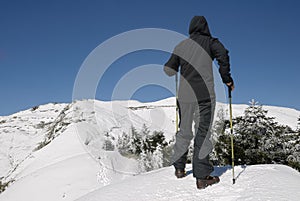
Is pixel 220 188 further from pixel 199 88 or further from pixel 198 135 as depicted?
pixel 199 88

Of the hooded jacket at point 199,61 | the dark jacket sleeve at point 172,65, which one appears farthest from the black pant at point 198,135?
the dark jacket sleeve at point 172,65

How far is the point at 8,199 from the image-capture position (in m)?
7.39

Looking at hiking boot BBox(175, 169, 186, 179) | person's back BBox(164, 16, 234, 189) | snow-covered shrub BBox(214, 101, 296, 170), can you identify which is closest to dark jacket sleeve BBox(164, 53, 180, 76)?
person's back BBox(164, 16, 234, 189)

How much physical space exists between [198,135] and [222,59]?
44.6 inches

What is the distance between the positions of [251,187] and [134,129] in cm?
849

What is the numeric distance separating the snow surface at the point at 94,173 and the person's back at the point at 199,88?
16.7 inches

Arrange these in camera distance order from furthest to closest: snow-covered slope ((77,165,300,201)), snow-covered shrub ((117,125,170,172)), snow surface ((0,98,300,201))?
1. snow-covered shrub ((117,125,170,172))
2. snow surface ((0,98,300,201))
3. snow-covered slope ((77,165,300,201))

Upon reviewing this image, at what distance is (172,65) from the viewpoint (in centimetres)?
456

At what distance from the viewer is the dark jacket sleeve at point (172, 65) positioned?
4520 mm

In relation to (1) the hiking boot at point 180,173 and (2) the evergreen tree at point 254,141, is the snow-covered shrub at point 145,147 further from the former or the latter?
(1) the hiking boot at point 180,173

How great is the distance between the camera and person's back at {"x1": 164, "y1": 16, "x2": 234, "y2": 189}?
13.2ft

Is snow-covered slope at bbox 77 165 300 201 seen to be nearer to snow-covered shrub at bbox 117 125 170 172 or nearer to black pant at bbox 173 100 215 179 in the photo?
black pant at bbox 173 100 215 179

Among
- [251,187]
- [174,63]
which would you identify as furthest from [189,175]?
[174,63]

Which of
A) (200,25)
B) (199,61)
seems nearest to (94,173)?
(199,61)
